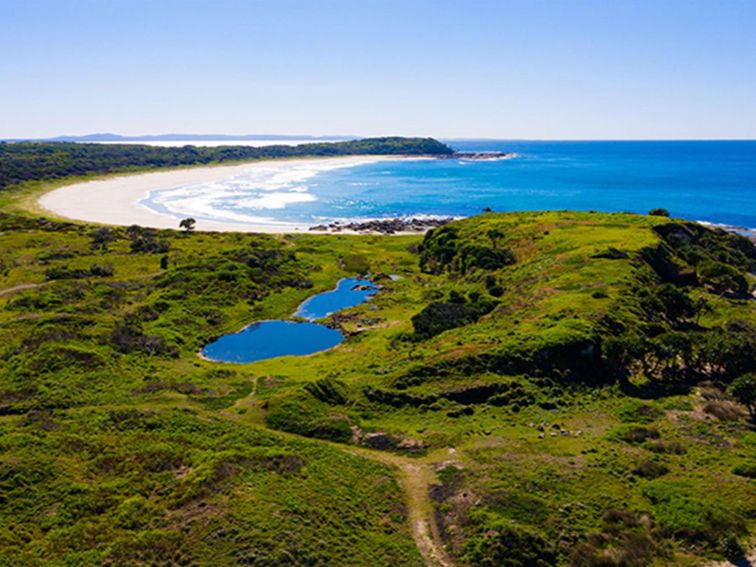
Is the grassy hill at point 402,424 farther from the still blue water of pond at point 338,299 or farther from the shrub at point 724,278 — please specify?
the still blue water of pond at point 338,299

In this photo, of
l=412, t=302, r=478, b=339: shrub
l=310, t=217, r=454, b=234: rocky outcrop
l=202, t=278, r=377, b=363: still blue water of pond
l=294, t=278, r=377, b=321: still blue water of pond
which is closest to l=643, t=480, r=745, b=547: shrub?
l=412, t=302, r=478, b=339: shrub

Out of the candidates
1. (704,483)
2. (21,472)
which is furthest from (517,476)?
(21,472)

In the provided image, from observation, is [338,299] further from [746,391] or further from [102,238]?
[102,238]

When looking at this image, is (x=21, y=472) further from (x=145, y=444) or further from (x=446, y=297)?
(x=446, y=297)

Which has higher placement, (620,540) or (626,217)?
(626,217)

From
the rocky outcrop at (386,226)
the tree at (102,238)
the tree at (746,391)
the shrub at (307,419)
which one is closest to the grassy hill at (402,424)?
the shrub at (307,419)

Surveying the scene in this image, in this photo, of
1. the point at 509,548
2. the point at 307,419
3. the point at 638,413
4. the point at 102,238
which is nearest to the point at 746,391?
the point at 638,413

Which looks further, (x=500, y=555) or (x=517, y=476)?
(x=517, y=476)

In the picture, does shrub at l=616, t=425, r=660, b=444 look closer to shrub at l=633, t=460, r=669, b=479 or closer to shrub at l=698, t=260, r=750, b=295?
shrub at l=633, t=460, r=669, b=479
